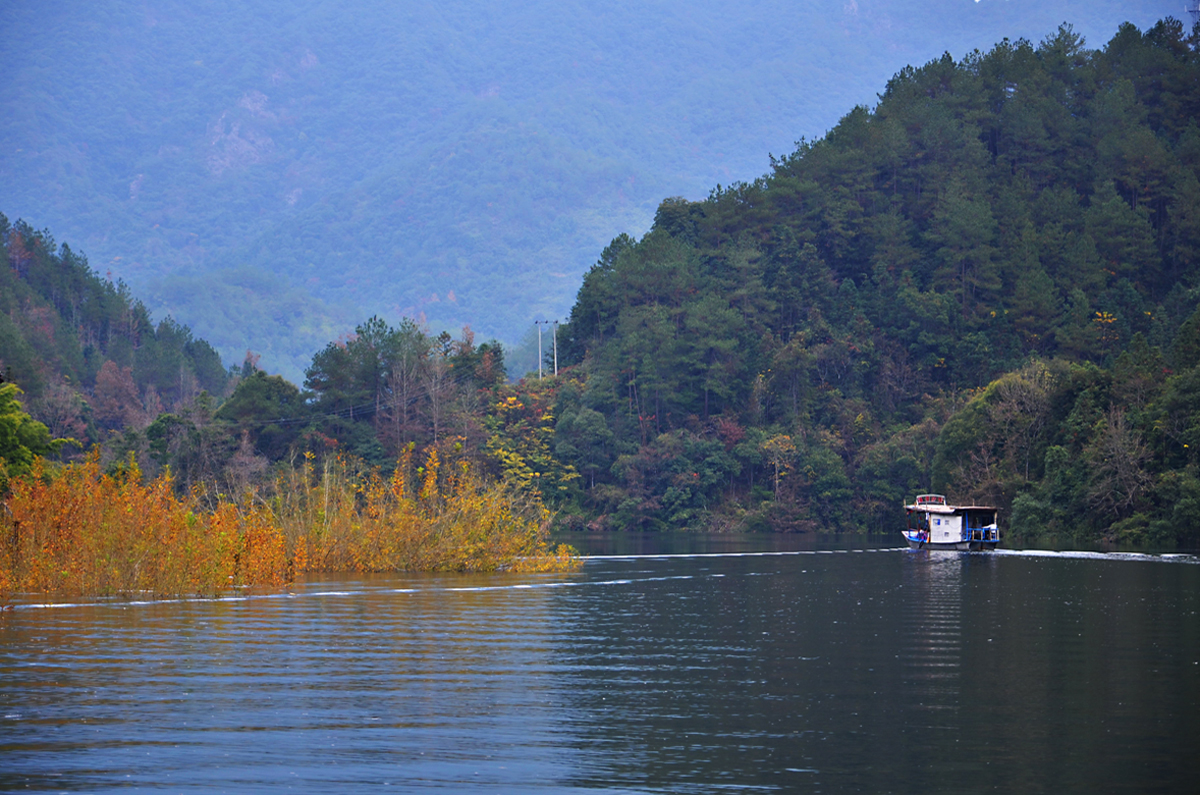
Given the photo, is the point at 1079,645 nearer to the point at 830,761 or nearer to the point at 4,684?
the point at 830,761

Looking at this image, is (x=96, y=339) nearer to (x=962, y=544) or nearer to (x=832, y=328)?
(x=832, y=328)

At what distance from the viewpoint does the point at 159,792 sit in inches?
473

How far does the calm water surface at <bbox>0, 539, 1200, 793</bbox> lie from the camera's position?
42.5ft

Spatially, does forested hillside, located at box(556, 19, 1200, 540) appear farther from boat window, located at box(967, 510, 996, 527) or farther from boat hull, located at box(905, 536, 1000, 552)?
boat window, located at box(967, 510, 996, 527)

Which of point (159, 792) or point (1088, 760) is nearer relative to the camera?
point (159, 792)

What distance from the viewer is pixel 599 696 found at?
57.8ft

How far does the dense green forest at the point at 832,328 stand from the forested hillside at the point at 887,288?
0.86ft

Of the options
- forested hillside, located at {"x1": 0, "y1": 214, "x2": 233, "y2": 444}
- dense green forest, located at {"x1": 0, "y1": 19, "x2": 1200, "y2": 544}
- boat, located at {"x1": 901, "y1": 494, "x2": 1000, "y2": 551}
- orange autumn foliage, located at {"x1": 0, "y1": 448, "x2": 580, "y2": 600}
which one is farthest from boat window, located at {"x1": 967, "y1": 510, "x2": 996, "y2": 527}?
forested hillside, located at {"x1": 0, "y1": 214, "x2": 233, "y2": 444}

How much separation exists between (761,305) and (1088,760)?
348 feet

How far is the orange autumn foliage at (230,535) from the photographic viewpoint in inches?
1202

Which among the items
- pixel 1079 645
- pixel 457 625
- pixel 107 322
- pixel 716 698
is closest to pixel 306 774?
pixel 716 698

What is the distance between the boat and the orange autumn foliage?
26.9 meters

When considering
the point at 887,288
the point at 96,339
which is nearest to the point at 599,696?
the point at 887,288

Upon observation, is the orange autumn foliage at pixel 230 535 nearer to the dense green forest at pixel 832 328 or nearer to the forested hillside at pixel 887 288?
the dense green forest at pixel 832 328
